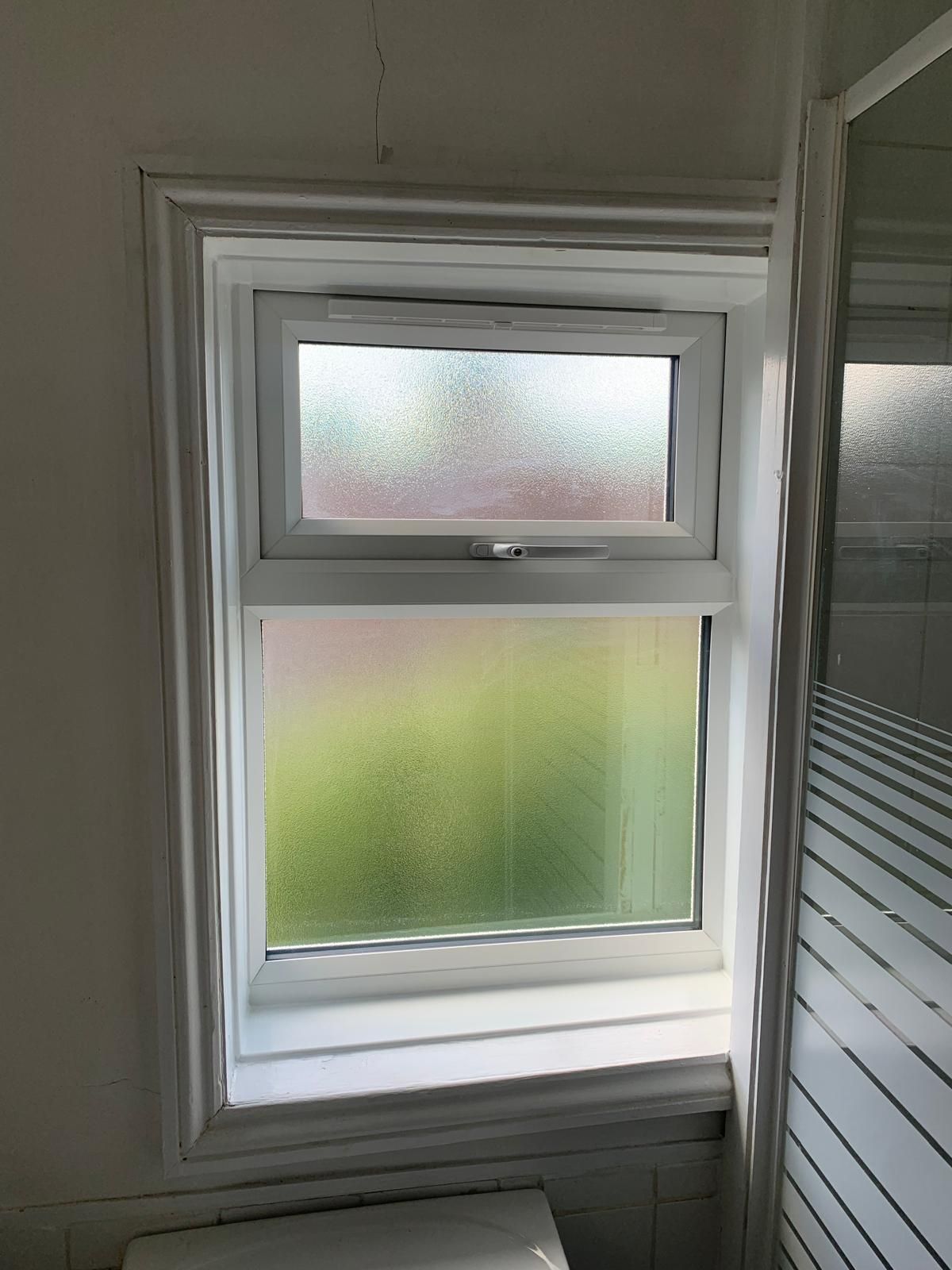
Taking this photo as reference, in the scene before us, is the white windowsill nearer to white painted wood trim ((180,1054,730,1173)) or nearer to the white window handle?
white painted wood trim ((180,1054,730,1173))

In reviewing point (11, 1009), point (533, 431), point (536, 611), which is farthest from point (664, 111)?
point (11, 1009)

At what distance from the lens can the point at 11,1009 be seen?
0.82 meters

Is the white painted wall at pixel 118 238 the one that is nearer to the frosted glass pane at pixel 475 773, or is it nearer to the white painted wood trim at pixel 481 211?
the white painted wood trim at pixel 481 211

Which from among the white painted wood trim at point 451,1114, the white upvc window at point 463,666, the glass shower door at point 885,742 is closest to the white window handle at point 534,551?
the white upvc window at point 463,666

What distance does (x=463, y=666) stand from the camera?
1058 millimetres

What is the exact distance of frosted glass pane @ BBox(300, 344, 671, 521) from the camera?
38.8 inches

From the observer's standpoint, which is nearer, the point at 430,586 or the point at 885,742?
the point at 885,742

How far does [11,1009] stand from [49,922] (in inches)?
4.1

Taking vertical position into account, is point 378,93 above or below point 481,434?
above

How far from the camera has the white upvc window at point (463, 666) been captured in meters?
0.95

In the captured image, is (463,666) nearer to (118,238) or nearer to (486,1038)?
(486,1038)

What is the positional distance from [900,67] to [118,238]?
713 millimetres

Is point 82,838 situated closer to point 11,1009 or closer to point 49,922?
point 49,922

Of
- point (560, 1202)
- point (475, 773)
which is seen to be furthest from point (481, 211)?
point (560, 1202)
